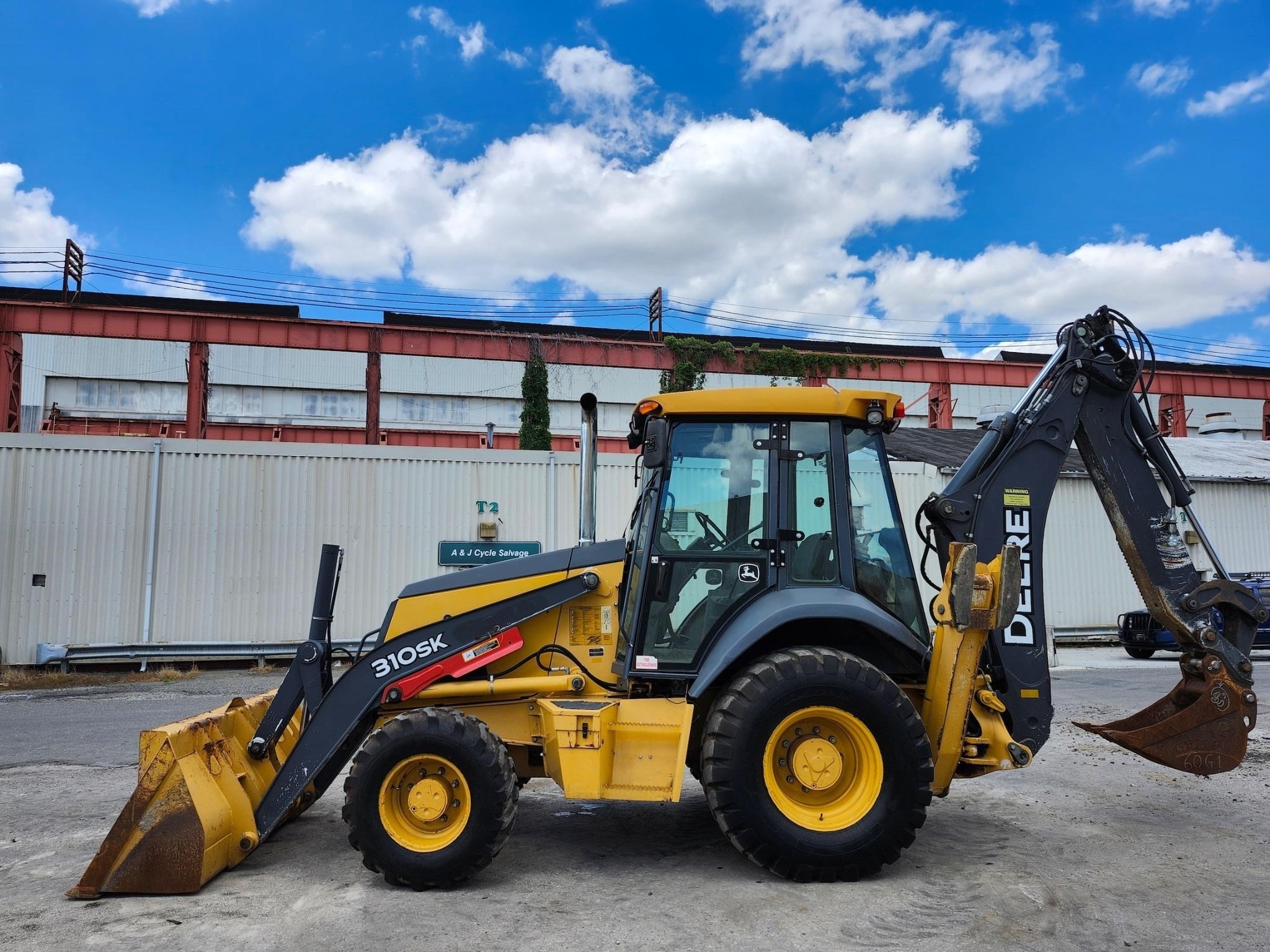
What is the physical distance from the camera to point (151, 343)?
35281 millimetres

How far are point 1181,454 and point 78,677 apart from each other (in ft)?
81.4

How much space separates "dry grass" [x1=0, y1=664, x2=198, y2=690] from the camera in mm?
13289

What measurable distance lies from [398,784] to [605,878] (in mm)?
1141

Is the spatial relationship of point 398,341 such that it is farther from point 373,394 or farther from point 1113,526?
point 1113,526

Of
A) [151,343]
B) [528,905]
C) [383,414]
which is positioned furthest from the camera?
[383,414]

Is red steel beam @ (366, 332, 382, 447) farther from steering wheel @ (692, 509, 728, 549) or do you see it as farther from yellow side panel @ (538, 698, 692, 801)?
yellow side panel @ (538, 698, 692, 801)

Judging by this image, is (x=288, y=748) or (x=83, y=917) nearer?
(x=83, y=917)

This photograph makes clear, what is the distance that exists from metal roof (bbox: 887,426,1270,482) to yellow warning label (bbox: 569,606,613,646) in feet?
44.5

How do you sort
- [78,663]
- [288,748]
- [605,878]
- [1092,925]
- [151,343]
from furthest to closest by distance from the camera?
1. [151,343]
2. [78,663]
3. [288,748]
4. [605,878]
5. [1092,925]

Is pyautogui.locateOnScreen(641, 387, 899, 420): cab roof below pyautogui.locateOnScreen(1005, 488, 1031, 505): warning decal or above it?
above

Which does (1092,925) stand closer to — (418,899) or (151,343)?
(418,899)

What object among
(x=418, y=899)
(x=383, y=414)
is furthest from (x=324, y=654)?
(x=383, y=414)

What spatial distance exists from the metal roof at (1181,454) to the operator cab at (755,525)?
1307 cm

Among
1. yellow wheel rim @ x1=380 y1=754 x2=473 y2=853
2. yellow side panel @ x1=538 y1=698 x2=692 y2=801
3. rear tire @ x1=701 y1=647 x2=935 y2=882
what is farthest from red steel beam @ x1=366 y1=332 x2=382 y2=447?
rear tire @ x1=701 y1=647 x2=935 y2=882
